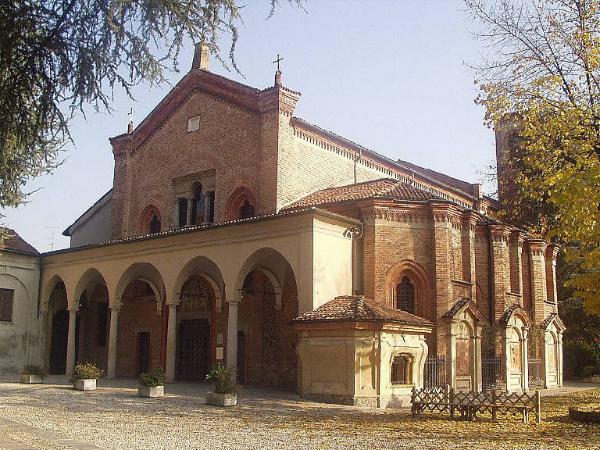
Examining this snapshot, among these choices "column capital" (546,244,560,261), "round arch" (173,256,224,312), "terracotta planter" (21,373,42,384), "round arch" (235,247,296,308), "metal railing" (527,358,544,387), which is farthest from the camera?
"column capital" (546,244,560,261)

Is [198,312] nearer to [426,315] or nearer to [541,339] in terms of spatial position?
[426,315]

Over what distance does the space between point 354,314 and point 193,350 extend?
32.0 feet

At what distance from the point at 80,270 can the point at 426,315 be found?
13884mm

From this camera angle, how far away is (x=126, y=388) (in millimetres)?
20578

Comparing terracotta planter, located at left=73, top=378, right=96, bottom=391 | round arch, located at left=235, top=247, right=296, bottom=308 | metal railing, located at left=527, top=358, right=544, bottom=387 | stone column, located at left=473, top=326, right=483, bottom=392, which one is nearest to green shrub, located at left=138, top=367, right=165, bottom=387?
terracotta planter, located at left=73, top=378, right=96, bottom=391

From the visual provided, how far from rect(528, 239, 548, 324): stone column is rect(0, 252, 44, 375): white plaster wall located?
20773 millimetres

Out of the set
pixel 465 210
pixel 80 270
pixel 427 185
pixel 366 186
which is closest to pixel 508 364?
pixel 465 210

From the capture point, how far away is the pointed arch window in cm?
2159

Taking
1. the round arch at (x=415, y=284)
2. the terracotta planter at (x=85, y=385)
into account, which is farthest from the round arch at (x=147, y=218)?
the round arch at (x=415, y=284)

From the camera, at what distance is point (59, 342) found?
96.0ft

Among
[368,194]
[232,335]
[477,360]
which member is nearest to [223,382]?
[232,335]

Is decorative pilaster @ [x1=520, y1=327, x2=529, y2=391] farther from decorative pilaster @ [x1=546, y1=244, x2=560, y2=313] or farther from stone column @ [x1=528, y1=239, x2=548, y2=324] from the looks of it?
decorative pilaster @ [x1=546, y1=244, x2=560, y2=313]

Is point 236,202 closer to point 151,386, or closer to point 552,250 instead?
point 151,386

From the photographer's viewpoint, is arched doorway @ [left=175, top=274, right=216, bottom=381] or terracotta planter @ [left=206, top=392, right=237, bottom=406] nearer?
terracotta planter @ [left=206, top=392, right=237, bottom=406]
